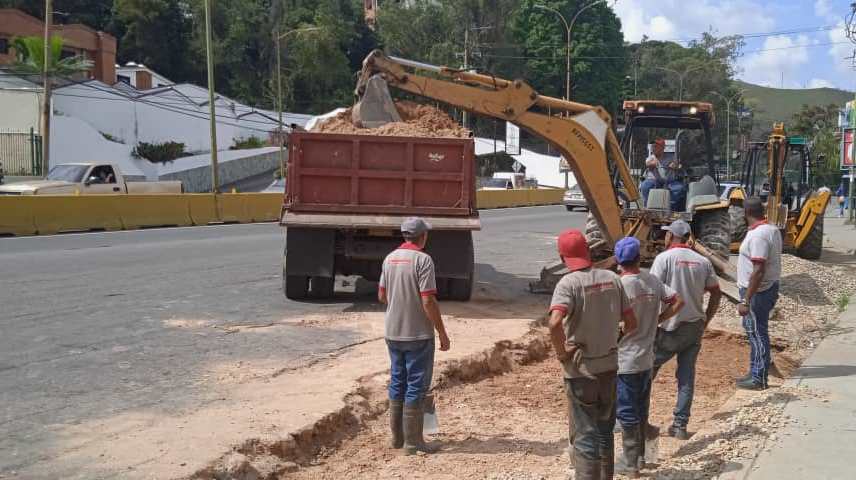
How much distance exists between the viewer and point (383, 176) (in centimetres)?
1088

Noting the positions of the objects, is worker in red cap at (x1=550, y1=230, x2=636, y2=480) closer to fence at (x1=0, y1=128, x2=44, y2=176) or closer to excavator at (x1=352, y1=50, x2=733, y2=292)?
excavator at (x1=352, y1=50, x2=733, y2=292)

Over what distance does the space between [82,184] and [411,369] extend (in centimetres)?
1967

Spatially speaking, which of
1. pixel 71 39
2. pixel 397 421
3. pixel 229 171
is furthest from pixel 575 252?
pixel 71 39

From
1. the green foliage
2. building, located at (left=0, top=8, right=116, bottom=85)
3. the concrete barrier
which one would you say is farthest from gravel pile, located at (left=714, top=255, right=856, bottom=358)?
building, located at (left=0, top=8, right=116, bottom=85)

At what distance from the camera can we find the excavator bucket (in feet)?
37.6

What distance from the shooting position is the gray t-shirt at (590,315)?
4828 mm

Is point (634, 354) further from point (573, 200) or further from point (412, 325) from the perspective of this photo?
point (573, 200)

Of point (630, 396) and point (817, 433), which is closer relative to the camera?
point (630, 396)

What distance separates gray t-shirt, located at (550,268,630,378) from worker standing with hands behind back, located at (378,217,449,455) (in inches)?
43.8

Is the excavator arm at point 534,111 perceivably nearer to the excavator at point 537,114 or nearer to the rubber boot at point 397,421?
the excavator at point 537,114

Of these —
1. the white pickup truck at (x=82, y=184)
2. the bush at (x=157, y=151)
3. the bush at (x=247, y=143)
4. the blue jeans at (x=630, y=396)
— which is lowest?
the blue jeans at (x=630, y=396)

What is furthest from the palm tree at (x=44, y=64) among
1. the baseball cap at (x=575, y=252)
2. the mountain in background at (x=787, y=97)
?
the mountain in background at (x=787, y=97)

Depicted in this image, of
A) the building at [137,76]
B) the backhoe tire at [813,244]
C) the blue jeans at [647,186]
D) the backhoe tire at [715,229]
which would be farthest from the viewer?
the building at [137,76]

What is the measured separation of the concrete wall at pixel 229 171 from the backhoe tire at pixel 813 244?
33.9 metres
